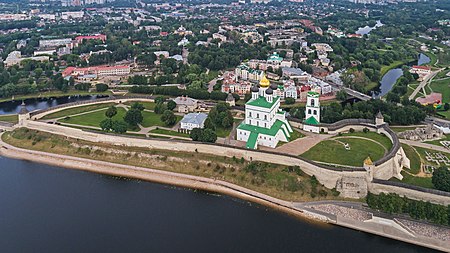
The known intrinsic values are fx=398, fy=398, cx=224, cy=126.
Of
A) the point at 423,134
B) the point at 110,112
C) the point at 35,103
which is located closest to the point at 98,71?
the point at 35,103

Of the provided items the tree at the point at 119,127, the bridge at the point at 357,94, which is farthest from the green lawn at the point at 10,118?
the bridge at the point at 357,94

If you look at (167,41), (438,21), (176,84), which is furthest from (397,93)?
(438,21)

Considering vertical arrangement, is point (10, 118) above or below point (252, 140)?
below

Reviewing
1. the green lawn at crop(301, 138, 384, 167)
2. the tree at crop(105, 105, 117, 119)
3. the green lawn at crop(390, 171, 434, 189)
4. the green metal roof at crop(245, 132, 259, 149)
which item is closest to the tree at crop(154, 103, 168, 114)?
the tree at crop(105, 105, 117, 119)

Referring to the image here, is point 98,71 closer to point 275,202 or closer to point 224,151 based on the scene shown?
point 224,151

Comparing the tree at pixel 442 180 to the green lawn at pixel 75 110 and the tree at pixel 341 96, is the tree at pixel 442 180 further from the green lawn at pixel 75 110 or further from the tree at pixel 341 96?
the green lawn at pixel 75 110

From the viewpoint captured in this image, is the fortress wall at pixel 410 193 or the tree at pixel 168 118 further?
the tree at pixel 168 118
